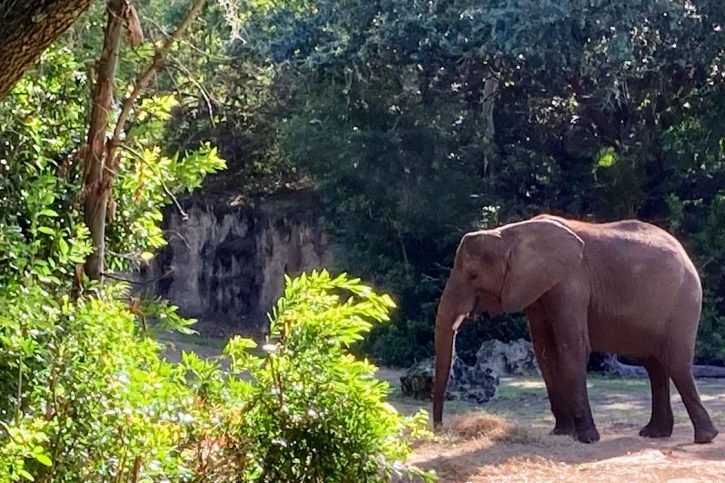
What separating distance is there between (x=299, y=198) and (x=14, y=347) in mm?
18575

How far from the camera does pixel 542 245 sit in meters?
10.5

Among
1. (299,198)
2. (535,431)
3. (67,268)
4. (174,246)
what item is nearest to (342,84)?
(299,198)

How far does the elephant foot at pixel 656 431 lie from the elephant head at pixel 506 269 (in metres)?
1.48

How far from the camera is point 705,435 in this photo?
34.1ft

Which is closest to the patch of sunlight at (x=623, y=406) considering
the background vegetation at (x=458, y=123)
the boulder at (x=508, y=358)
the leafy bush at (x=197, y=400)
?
the background vegetation at (x=458, y=123)

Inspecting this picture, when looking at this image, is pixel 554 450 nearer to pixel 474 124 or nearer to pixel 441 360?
pixel 441 360

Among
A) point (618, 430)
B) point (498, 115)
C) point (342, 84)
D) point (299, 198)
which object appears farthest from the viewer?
point (299, 198)

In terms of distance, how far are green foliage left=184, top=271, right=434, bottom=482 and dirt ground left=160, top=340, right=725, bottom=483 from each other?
3.97 m

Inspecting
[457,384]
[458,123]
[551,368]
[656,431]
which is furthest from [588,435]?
[458,123]

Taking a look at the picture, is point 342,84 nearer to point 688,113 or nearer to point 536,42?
point 536,42

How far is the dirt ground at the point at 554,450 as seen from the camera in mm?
8398

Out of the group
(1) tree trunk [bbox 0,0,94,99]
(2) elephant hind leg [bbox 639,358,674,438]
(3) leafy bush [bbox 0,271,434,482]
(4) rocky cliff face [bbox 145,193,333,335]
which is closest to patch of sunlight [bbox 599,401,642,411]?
(2) elephant hind leg [bbox 639,358,674,438]

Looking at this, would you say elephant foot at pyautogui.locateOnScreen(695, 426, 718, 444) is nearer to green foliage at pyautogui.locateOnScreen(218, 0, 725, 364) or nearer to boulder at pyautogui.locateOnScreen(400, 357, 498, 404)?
boulder at pyautogui.locateOnScreen(400, 357, 498, 404)

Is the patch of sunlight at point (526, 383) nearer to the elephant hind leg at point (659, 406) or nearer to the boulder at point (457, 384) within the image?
the boulder at point (457, 384)
